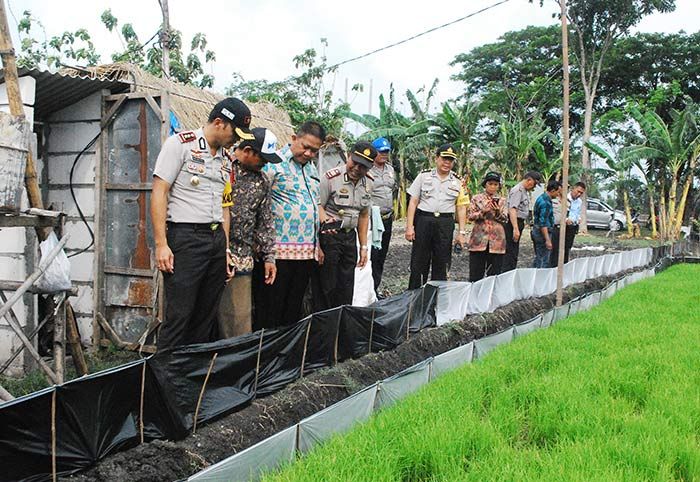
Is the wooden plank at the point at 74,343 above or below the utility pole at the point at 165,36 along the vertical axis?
below

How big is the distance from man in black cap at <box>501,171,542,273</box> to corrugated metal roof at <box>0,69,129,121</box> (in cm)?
423

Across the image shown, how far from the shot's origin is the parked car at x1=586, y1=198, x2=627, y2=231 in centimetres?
2576

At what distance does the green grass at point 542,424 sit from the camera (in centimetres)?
245

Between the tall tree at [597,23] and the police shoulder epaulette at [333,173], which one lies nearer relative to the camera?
the police shoulder epaulette at [333,173]

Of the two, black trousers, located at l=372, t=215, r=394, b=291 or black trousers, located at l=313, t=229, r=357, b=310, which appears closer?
black trousers, located at l=313, t=229, r=357, b=310

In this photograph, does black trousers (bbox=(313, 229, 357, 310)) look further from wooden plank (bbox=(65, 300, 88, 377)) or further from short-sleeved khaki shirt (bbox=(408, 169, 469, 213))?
wooden plank (bbox=(65, 300, 88, 377))

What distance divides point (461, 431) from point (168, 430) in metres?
1.22

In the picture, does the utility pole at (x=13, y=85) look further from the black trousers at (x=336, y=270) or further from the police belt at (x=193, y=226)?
the black trousers at (x=336, y=270)

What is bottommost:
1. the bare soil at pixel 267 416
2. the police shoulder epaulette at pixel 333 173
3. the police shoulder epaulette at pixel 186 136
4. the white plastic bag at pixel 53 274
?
the bare soil at pixel 267 416

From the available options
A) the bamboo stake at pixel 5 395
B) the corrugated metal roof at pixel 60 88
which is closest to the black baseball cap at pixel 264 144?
the corrugated metal roof at pixel 60 88

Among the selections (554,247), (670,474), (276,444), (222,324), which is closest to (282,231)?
(222,324)

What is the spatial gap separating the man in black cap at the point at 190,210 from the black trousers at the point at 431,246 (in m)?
2.69

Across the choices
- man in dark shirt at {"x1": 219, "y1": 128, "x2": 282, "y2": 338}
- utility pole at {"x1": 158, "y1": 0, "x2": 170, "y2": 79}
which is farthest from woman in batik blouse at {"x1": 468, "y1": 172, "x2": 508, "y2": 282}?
utility pole at {"x1": 158, "y1": 0, "x2": 170, "y2": 79}

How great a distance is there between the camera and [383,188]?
593 centimetres
